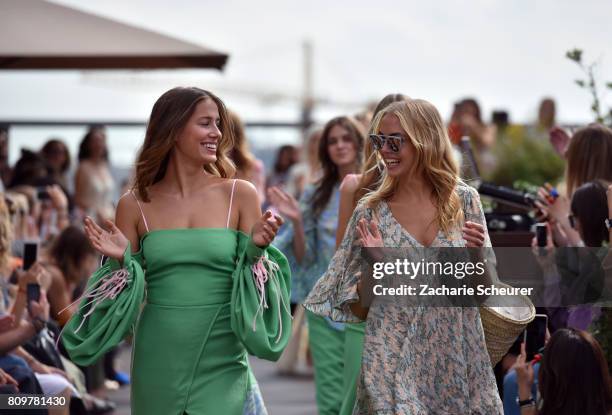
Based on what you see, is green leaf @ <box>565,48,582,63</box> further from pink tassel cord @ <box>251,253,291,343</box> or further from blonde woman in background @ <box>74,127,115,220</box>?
blonde woman in background @ <box>74,127,115,220</box>

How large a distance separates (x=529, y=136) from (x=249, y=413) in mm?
9275

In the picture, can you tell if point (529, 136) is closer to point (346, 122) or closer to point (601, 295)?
point (346, 122)

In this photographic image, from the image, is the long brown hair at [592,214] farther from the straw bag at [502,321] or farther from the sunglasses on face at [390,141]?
the sunglasses on face at [390,141]

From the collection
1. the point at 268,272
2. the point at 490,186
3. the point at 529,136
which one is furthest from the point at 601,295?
the point at 529,136

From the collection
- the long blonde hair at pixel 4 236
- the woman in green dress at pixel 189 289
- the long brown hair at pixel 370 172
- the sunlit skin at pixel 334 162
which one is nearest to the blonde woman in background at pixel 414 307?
the woman in green dress at pixel 189 289

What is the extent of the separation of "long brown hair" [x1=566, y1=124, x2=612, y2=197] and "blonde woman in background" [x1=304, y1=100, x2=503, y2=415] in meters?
2.12

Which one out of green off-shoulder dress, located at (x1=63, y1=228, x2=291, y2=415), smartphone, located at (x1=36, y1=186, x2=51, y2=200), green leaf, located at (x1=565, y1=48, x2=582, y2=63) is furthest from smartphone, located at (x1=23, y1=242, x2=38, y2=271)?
smartphone, located at (x1=36, y1=186, x2=51, y2=200)

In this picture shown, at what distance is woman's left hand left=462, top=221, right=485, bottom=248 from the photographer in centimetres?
518

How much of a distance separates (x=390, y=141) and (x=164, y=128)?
974 millimetres

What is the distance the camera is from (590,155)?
7426 mm

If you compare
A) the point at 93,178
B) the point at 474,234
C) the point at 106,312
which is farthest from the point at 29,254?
the point at 93,178

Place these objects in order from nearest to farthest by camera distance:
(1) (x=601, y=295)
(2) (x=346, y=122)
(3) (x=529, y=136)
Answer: (1) (x=601, y=295) → (2) (x=346, y=122) → (3) (x=529, y=136)

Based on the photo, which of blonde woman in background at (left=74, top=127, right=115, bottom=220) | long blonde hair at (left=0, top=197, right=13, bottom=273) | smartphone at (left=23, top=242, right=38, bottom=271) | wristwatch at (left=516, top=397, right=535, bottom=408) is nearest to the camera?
wristwatch at (left=516, top=397, right=535, bottom=408)

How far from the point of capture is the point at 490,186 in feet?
24.9
